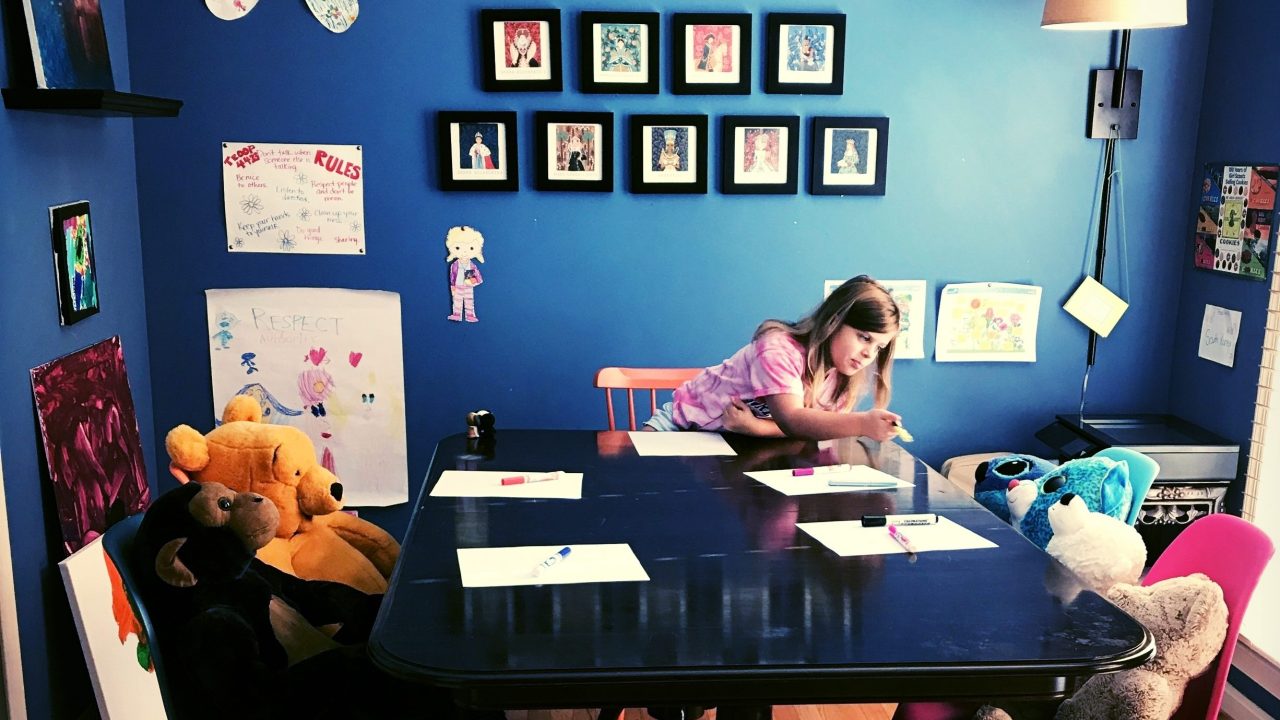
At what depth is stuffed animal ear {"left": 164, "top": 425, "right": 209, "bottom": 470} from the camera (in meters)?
2.23

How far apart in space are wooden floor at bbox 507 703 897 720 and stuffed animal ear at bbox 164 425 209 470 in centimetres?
97

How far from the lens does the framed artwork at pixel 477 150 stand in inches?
126

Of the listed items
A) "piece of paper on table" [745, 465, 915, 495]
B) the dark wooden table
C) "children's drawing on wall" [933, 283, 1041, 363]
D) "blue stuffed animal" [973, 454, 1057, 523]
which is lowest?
"blue stuffed animal" [973, 454, 1057, 523]

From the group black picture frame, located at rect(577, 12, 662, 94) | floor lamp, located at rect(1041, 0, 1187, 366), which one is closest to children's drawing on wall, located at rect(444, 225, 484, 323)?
black picture frame, located at rect(577, 12, 662, 94)

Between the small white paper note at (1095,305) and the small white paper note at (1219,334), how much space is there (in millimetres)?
240

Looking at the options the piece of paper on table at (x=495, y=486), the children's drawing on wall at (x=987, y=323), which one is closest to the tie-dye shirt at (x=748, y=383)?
the piece of paper on table at (x=495, y=486)

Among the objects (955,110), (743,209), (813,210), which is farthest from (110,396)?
(955,110)

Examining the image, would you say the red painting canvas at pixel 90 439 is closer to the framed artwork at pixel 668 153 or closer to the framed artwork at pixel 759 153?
the framed artwork at pixel 668 153

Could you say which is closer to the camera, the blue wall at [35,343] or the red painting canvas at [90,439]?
the blue wall at [35,343]

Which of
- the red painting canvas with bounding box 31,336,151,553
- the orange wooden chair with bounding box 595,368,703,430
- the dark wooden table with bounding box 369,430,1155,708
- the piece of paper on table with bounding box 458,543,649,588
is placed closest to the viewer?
the dark wooden table with bounding box 369,430,1155,708

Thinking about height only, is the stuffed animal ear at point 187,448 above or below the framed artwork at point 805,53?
below

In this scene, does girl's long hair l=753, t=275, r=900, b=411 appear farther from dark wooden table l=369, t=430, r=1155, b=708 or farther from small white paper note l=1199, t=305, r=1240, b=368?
small white paper note l=1199, t=305, r=1240, b=368

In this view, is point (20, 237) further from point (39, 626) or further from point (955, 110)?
point (955, 110)

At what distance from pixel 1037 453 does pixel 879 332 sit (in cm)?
114
